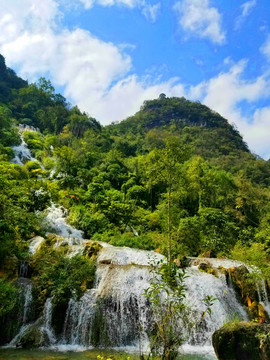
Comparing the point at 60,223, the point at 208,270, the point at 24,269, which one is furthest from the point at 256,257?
the point at 60,223

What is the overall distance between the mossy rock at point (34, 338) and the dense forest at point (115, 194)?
3.68 feet

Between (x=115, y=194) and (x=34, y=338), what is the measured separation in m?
23.0

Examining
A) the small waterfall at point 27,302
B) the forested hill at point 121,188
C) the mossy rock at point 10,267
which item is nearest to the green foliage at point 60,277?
the small waterfall at point 27,302

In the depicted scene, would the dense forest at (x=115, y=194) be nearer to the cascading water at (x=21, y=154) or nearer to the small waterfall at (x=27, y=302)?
the small waterfall at (x=27, y=302)

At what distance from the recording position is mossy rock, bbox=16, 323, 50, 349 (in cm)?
873

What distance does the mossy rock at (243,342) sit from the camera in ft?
17.2

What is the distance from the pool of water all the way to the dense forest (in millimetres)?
1238

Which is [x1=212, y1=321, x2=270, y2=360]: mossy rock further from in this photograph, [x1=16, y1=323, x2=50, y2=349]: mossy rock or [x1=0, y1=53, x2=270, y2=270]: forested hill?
[x1=0, y1=53, x2=270, y2=270]: forested hill

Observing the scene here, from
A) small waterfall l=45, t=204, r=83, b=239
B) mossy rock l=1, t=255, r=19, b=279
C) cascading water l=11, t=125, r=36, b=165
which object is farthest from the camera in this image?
cascading water l=11, t=125, r=36, b=165

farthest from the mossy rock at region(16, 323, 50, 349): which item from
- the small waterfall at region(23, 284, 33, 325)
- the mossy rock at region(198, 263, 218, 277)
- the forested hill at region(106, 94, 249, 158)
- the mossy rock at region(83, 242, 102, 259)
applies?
the forested hill at region(106, 94, 249, 158)

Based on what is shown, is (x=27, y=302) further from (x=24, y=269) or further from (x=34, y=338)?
(x=24, y=269)

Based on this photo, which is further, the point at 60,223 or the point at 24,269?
the point at 60,223

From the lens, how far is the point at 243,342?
5555mm

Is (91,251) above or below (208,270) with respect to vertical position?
above
